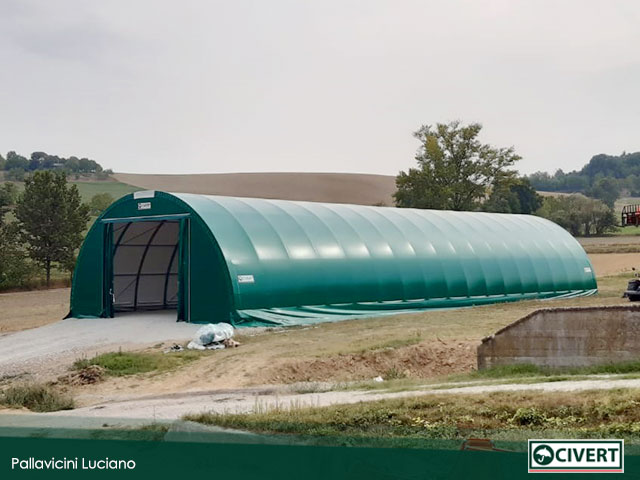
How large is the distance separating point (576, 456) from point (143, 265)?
28.3 m

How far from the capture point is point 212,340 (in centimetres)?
2412

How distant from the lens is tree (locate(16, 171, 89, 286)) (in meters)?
61.6

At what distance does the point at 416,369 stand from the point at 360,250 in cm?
1248

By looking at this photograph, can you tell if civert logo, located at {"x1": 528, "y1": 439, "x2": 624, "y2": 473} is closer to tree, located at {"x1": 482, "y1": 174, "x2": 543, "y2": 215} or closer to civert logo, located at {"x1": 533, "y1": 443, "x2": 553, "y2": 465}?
civert logo, located at {"x1": 533, "y1": 443, "x2": 553, "y2": 465}

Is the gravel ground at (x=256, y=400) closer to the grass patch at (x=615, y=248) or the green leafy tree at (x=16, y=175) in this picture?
the grass patch at (x=615, y=248)

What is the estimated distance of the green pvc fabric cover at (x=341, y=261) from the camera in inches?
1121

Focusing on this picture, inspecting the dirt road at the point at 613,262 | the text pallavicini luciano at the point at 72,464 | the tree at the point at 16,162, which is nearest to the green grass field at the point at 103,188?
the tree at the point at 16,162

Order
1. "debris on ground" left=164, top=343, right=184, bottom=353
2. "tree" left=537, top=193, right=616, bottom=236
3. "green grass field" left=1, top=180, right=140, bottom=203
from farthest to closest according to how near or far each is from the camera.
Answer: "green grass field" left=1, top=180, right=140, bottom=203 < "tree" left=537, top=193, right=616, bottom=236 < "debris on ground" left=164, top=343, right=184, bottom=353

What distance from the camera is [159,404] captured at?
14945mm

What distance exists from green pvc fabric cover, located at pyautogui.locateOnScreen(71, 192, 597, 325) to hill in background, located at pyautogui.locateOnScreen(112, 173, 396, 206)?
5971 centimetres

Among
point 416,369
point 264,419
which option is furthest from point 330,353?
point 264,419

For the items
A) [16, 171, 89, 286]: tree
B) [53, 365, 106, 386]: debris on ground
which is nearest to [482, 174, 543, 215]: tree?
[16, 171, 89, 286]: tree

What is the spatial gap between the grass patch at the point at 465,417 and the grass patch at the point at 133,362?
8579 mm

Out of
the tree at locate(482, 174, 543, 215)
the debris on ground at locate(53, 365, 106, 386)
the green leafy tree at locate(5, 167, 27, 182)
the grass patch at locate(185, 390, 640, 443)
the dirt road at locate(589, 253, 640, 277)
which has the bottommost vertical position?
the debris on ground at locate(53, 365, 106, 386)
